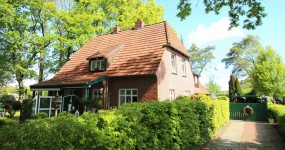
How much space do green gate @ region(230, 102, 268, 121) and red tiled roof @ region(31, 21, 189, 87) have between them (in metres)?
9.33

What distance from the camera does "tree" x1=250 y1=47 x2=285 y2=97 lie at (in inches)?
1390

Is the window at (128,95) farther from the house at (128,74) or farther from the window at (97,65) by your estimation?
the window at (97,65)

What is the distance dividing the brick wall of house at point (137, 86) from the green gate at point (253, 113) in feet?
40.4

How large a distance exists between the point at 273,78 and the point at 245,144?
29.9 m

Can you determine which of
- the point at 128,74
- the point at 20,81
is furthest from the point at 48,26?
the point at 128,74

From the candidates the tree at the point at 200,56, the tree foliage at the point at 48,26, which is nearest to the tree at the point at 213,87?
the tree at the point at 200,56

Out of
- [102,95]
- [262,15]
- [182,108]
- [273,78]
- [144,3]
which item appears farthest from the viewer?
[273,78]

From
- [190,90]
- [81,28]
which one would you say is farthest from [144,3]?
[190,90]

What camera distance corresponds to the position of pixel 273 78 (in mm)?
36062

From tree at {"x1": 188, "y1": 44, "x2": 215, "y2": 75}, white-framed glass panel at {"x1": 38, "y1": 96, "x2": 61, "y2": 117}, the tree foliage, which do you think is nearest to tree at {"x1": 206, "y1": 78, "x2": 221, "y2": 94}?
tree at {"x1": 188, "y1": 44, "x2": 215, "y2": 75}

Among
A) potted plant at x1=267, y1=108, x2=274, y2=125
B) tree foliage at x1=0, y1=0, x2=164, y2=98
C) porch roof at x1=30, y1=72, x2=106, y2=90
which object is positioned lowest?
potted plant at x1=267, y1=108, x2=274, y2=125

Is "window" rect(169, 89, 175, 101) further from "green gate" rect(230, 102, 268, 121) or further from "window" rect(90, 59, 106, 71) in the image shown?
"green gate" rect(230, 102, 268, 121)

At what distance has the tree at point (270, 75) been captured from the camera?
35.3m

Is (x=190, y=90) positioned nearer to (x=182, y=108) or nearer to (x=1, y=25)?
(x=182, y=108)
